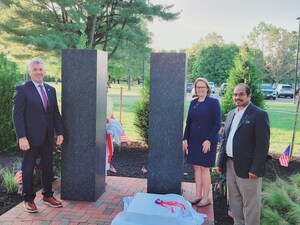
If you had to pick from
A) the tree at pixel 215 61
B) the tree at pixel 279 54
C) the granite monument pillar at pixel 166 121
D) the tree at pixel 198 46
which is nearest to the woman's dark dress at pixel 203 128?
the granite monument pillar at pixel 166 121

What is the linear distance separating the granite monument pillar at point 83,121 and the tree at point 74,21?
1118 centimetres

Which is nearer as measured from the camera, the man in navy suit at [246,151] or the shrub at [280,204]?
the man in navy suit at [246,151]

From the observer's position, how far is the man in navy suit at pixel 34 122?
12.8 feet

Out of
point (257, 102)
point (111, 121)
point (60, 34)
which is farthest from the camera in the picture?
point (60, 34)

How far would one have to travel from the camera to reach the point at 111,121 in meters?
5.12

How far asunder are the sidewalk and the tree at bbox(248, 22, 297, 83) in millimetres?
41632

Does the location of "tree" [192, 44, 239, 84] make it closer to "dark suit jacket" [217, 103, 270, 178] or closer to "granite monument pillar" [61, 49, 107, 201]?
"granite monument pillar" [61, 49, 107, 201]

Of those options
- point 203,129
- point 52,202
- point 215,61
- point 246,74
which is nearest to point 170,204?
point 203,129

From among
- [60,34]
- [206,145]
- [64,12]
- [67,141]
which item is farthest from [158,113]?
[64,12]

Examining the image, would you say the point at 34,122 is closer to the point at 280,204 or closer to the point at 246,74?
the point at 280,204

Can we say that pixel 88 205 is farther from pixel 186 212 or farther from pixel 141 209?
pixel 186 212

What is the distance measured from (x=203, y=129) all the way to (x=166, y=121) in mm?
552

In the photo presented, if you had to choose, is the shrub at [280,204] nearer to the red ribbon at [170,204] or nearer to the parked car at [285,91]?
the red ribbon at [170,204]

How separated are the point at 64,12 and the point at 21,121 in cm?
1477
